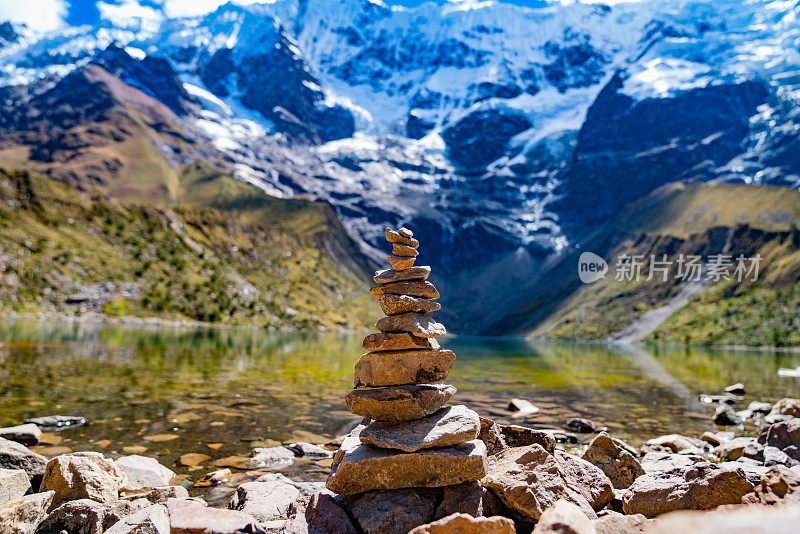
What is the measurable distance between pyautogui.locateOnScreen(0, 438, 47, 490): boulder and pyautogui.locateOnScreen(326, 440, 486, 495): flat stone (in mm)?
7772

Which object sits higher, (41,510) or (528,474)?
(528,474)

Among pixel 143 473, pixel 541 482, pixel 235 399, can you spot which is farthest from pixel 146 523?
pixel 235 399

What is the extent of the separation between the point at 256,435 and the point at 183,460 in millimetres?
4068

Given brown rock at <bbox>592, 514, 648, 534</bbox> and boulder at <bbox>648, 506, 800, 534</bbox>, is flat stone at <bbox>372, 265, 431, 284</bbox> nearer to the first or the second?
brown rock at <bbox>592, 514, 648, 534</bbox>

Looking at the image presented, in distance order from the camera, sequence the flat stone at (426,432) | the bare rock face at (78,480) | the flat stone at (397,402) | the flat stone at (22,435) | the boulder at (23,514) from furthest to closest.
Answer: the flat stone at (22,435), the flat stone at (397,402), the bare rock face at (78,480), the flat stone at (426,432), the boulder at (23,514)

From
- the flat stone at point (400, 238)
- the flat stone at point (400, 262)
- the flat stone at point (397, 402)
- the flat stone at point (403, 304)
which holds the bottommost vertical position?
the flat stone at point (397, 402)

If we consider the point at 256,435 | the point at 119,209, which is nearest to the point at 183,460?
the point at 256,435

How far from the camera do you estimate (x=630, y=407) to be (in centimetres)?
3078

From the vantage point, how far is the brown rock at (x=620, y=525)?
795cm

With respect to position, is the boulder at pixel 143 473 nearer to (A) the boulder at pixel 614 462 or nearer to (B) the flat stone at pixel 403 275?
(B) the flat stone at pixel 403 275

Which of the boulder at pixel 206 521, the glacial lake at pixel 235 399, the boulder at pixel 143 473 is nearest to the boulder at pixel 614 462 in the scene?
the glacial lake at pixel 235 399

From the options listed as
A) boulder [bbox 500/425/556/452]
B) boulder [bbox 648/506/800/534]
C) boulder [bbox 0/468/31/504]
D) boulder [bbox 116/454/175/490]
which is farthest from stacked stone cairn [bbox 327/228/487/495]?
boulder [bbox 0/468/31/504]

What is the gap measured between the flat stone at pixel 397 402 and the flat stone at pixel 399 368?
0.91ft

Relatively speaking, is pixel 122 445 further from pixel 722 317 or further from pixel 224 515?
pixel 722 317
